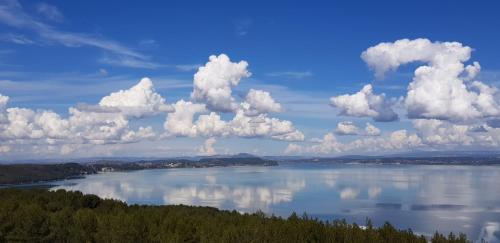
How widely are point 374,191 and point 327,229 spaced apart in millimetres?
115667

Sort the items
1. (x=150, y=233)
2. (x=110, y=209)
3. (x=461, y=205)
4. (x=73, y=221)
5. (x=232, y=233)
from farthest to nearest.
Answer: (x=461, y=205), (x=110, y=209), (x=73, y=221), (x=150, y=233), (x=232, y=233)

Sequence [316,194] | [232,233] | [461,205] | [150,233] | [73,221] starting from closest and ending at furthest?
1. [232,233]
2. [150,233]
3. [73,221]
4. [461,205]
5. [316,194]

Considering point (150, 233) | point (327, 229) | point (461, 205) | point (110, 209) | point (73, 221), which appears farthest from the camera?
point (461, 205)

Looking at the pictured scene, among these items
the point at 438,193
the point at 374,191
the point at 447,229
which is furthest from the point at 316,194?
the point at 447,229

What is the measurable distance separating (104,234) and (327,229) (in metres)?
17.9

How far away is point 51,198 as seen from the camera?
205ft

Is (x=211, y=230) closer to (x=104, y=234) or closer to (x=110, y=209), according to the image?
(x=104, y=234)

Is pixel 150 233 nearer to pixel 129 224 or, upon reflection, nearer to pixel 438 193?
pixel 129 224

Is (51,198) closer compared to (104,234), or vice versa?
(104,234)

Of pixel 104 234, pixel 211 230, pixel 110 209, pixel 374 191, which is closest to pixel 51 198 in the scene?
pixel 110 209

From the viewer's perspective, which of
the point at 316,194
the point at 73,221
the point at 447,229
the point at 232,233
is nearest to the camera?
the point at 232,233

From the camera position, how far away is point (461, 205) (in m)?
110

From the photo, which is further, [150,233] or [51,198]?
[51,198]

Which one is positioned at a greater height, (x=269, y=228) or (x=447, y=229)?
(x=269, y=228)
